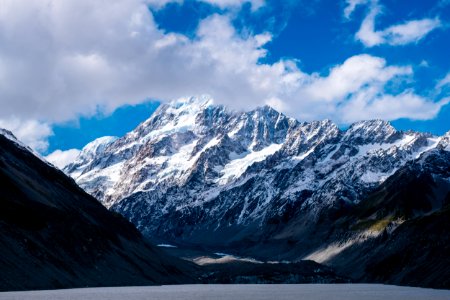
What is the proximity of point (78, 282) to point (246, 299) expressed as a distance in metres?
59.1

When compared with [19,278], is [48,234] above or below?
above

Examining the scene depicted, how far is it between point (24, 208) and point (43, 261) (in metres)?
22.6

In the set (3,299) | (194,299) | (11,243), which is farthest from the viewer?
(11,243)

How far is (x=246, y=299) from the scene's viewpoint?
150 meters

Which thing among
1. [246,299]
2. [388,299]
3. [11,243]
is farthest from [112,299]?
[388,299]

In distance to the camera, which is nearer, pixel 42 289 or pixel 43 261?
pixel 42 289

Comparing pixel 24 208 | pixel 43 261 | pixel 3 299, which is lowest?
pixel 3 299

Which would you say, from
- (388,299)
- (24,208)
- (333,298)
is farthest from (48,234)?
(388,299)

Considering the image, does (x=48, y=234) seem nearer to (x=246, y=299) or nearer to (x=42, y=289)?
(x=42, y=289)

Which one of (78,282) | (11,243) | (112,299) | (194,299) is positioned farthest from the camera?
(78,282)

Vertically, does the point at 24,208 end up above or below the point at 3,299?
above

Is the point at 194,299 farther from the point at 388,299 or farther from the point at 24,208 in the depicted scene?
the point at 24,208

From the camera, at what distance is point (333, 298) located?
155 metres

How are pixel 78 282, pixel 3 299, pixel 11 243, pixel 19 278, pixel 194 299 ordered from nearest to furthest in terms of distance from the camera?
pixel 3 299, pixel 194 299, pixel 19 278, pixel 11 243, pixel 78 282
